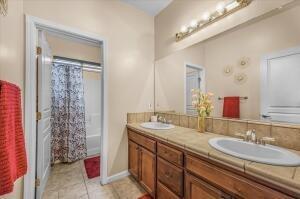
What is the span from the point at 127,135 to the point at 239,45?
1.89 metres

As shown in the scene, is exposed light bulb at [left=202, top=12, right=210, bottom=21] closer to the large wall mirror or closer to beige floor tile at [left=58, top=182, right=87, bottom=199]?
the large wall mirror

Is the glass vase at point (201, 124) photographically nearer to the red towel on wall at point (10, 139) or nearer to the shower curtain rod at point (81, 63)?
the red towel on wall at point (10, 139)

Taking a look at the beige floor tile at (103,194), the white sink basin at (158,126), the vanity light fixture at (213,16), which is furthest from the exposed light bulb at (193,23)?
the beige floor tile at (103,194)

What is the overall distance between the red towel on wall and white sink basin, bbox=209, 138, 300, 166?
1.35 m

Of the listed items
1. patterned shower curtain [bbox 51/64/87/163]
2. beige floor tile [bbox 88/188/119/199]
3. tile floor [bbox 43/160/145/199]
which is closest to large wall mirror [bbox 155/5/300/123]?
tile floor [bbox 43/160/145/199]

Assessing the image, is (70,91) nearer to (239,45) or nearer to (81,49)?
(81,49)

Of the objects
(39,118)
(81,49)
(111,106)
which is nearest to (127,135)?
(111,106)

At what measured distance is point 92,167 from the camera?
2.54m

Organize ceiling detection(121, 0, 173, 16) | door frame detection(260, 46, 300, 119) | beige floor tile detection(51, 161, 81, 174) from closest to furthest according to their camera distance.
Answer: door frame detection(260, 46, 300, 119) < ceiling detection(121, 0, 173, 16) < beige floor tile detection(51, 161, 81, 174)

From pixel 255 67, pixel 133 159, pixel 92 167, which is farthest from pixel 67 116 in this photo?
pixel 255 67

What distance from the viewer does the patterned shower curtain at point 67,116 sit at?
2641 millimetres

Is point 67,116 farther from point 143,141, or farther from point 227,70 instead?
point 227,70

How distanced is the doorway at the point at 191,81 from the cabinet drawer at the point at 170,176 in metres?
0.79

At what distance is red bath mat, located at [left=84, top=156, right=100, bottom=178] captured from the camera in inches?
90.6
